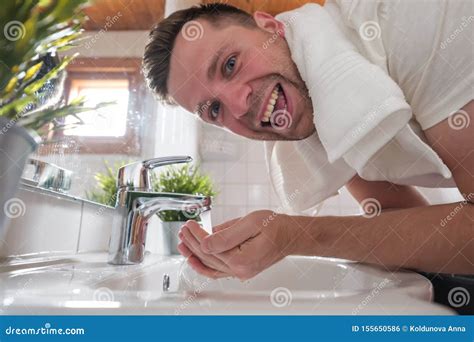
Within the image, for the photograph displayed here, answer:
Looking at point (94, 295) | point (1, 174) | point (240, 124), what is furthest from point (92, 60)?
point (94, 295)

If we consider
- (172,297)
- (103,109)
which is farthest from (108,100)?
(172,297)

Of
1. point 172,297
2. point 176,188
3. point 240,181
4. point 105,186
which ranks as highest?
point 172,297

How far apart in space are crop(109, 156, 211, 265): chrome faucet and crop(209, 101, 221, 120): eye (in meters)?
0.15

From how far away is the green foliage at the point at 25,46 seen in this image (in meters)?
0.29

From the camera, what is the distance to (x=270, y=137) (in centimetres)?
60

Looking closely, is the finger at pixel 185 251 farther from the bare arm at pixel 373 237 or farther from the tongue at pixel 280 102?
the tongue at pixel 280 102

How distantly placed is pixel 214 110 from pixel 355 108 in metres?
0.28

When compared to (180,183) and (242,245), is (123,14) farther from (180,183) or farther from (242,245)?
(242,245)

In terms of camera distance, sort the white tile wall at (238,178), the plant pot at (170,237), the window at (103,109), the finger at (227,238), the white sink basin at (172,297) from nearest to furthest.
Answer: the white sink basin at (172,297)
the finger at (227,238)
the window at (103,109)
the plant pot at (170,237)
the white tile wall at (238,178)

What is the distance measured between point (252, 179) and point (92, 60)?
1.81 ft

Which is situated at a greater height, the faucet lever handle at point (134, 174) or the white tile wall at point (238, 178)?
the faucet lever handle at point (134, 174)

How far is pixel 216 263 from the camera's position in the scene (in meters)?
0.33

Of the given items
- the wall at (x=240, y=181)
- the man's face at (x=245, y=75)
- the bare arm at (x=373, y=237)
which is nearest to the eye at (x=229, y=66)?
the man's face at (x=245, y=75)
